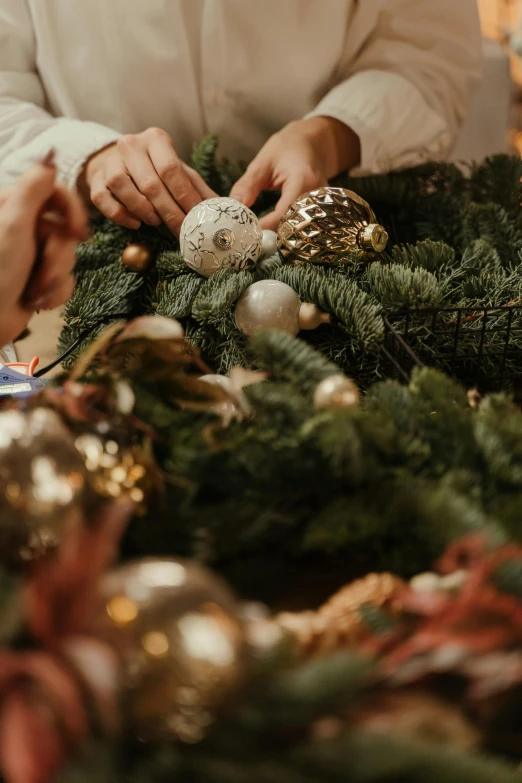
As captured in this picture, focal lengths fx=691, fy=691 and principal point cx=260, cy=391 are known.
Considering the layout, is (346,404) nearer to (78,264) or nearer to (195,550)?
(195,550)

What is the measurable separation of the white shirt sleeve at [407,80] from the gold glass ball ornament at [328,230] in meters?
0.29

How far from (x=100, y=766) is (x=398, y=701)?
102 mm

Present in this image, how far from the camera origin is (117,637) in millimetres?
220

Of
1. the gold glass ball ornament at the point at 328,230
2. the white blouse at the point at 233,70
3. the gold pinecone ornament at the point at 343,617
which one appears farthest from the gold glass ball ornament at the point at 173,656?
the white blouse at the point at 233,70

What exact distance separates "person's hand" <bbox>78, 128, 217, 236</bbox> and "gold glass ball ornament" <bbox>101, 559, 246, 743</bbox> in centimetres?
63

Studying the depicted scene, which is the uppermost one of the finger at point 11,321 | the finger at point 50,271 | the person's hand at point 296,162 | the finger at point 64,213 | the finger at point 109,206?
the finger at point 64,213

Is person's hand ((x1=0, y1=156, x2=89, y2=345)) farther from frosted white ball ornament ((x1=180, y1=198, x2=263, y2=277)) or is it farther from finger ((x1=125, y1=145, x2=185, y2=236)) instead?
finger ((x1=125, y1=145, x2=185, y2=236))

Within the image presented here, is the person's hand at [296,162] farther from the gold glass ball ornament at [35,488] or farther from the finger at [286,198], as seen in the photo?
the gold glass ball ornament at [35,488]

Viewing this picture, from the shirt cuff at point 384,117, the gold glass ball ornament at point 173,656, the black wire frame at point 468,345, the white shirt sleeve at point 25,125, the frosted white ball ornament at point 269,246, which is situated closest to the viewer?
the gold glass ball ornament at point 173,656

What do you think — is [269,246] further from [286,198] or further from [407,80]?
[407,80]

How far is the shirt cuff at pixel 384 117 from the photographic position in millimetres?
964

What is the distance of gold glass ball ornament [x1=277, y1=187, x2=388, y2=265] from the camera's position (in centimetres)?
70

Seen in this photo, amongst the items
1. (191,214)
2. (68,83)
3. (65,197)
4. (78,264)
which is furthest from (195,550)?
(68,83)

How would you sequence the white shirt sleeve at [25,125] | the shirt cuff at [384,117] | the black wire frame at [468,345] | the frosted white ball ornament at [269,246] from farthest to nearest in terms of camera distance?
the shirt cuff at [384,117] < the white shirt sleeve at [25,125] < the frosted white ball ornament at [269,246] < the black wire frame at [468,345]
